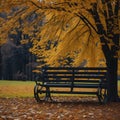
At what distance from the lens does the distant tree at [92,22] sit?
918 cm

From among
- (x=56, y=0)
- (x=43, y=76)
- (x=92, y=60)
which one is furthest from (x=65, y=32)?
(x=56, y=0)

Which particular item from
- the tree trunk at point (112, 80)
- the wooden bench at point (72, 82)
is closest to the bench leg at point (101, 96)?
the wooden bench at point (72, 82)

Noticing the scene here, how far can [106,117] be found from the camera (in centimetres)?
760

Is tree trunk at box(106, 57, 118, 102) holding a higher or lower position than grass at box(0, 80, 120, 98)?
higher

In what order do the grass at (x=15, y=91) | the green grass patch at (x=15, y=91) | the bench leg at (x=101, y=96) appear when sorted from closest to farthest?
the bench leg at (x=101, y=96), the grass at (x=15, y=91), the green grass patch at (x=15, y=91)

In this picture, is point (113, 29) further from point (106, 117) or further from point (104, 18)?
point (106, 117)

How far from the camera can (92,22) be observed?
40.0ft

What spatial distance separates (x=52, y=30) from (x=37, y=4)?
12.6 ft

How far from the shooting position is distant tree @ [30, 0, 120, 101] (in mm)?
9180

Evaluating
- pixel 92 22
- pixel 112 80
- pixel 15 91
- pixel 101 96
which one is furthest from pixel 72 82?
Answer: pixel 15 91

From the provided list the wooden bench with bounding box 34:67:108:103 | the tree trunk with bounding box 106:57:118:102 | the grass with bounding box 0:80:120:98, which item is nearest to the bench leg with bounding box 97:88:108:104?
the wooden bench with bounding box 34:67:108:103

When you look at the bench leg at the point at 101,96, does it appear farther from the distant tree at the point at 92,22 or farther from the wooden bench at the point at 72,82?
the distant tree at the point at 92,22

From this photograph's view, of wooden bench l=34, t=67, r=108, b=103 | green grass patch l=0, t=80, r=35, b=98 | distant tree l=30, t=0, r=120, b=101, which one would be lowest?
green grass patch l=0, t=80, r=35, b=98

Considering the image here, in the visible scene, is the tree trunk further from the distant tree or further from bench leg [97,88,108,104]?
bench leg [97,88,108,104]
